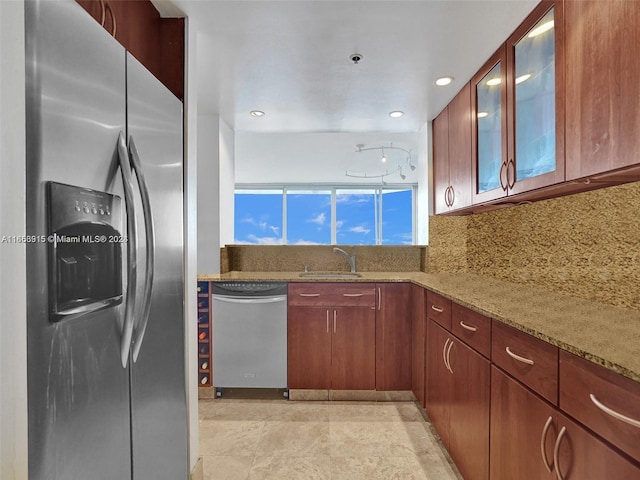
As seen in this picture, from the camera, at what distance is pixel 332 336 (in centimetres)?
271

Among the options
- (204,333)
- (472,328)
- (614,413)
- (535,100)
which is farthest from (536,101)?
(204,333)

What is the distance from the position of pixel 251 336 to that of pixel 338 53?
201cm

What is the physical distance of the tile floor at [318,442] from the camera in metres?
1.88

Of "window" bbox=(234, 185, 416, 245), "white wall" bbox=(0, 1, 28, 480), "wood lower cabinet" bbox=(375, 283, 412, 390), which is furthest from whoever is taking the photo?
"window" bbox=(234, 185, 416, 245)

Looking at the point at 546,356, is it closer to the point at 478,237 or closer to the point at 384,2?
the point at 384,2

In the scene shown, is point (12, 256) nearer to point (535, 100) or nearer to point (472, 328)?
point (472, 328)

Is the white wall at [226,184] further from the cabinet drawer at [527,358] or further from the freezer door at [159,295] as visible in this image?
the cabinet drawer at [527,358]

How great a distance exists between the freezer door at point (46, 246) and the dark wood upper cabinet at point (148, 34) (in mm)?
399

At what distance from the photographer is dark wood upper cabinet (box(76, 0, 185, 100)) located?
130 centimetres

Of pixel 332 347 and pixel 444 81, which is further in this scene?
pixel 332 347

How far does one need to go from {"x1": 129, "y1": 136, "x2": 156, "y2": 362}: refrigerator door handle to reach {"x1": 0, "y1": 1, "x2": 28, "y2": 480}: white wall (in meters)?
0.37

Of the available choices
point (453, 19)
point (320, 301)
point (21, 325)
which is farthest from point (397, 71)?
point (21, 325)

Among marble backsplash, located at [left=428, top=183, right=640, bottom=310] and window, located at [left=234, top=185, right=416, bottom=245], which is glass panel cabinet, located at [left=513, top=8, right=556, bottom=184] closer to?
marble backsplash, located at [left=428, top=183, right=640, bottom=310]

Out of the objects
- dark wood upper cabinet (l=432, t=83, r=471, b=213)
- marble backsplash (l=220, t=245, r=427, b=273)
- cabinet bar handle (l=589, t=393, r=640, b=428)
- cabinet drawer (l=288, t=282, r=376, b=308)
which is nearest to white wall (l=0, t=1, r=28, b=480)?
cabinet bar handle (l=589, t=393, r=640, b=428)
